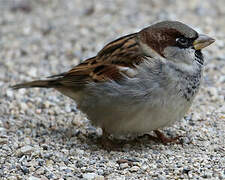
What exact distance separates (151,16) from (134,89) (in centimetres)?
328

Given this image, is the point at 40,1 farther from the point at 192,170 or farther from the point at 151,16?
the point at 192,170

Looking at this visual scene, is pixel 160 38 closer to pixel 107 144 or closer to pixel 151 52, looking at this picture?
pixel 151 52

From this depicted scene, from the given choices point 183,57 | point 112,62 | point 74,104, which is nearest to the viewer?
point 183,57

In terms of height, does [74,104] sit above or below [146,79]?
below

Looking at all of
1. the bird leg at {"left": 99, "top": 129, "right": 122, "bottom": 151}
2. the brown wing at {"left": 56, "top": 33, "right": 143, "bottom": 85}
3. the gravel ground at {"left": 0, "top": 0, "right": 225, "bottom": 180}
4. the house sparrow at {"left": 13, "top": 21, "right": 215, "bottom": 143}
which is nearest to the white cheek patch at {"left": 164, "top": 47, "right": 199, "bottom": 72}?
the house sparrow at {"left": 13, "top": 21, "right": 215, "bottom": 143}

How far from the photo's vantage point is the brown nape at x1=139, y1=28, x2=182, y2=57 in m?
3.81

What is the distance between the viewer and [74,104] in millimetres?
5098

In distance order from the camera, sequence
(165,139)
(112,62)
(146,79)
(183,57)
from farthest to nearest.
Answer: (165,139)
(112,62)
(183,57)
(146,79)

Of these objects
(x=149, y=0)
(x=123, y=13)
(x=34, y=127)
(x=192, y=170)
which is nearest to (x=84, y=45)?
(x=123, y=13)

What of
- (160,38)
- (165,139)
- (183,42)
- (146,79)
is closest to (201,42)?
(183,42)

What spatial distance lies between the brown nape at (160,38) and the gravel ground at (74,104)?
0.83m

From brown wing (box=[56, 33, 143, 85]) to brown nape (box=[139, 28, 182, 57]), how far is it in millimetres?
111

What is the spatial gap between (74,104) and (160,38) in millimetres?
1556

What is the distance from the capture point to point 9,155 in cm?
388
